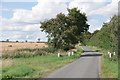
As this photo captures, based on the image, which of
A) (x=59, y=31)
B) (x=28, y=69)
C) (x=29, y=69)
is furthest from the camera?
(x=59, y=31)

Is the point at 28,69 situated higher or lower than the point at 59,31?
lower

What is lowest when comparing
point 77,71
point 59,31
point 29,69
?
point 77,71

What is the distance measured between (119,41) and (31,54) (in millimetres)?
15535

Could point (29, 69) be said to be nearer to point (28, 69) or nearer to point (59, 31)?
point (28, 69)

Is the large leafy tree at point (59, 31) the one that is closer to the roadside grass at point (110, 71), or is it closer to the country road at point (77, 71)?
the country road at point (77, 71)

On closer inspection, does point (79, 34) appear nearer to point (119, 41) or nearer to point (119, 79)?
point (119, 41)

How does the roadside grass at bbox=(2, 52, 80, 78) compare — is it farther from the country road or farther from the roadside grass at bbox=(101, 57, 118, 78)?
the roadside grass at bbox=(101, 57, 118, 78)

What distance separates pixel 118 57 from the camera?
122ft

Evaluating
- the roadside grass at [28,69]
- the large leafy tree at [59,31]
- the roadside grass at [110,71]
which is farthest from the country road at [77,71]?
the large leafy tree at [59,31]

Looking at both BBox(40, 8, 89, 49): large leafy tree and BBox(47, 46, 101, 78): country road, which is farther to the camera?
BBox(40, 8, 89, 49): large leafy tree

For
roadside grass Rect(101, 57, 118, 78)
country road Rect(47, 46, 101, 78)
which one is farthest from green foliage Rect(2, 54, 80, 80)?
roadside grass Rect(101, 57, 118, 78)

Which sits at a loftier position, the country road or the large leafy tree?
the large leafy tree

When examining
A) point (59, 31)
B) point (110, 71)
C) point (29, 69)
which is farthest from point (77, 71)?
point (59, 31)

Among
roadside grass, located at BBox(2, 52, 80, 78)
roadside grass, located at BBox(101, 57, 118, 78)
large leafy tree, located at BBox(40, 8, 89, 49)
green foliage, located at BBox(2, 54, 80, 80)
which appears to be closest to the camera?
roadside grass, located at BBox(101, 57, 118, 78)
